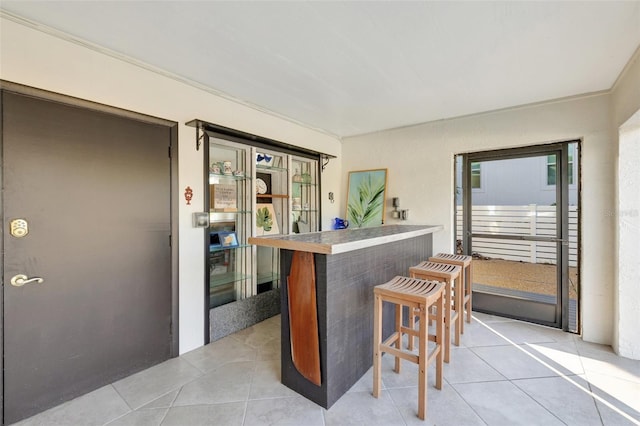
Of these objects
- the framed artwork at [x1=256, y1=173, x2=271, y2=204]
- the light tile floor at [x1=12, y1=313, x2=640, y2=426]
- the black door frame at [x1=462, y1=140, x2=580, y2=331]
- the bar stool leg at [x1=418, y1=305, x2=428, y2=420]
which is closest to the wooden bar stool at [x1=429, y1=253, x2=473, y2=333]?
the black door frame at [x1=462, y1=140, x2=580, y2=331]

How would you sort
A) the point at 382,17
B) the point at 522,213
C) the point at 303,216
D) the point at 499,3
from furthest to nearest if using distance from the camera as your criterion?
1. the point at 303,216
2. the point at 522,213
3. the point at 382,17
4. the point at 499,3

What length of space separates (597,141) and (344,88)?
2588mm

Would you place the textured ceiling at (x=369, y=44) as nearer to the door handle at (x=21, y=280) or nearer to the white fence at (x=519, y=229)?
the white fence at (x=519, y=229)

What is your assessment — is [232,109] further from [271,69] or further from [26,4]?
[26,4]

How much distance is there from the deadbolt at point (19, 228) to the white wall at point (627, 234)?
4662 mm

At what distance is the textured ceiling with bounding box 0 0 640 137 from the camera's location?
1.64m

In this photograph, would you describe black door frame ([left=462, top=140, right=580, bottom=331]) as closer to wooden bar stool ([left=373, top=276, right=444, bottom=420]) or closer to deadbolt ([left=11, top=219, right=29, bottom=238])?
wooden bar stool ([left=373, top=276, right=444, bottom=420])

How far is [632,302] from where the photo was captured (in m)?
2.48

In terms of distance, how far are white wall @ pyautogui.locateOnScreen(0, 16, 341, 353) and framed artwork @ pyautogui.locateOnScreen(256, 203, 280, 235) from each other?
893 mm

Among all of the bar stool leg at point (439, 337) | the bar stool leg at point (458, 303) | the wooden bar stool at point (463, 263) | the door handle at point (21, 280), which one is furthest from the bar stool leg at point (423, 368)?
the door handle at point (21, 280)

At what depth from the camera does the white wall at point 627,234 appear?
Answer: 8.01 ft

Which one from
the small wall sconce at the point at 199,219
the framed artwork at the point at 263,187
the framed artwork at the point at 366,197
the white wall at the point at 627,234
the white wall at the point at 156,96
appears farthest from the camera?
the framed artwork at the point at 366,197

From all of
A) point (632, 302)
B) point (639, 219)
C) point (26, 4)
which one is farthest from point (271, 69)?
point (632, 302)

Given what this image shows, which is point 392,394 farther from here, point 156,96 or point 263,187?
point 156,96
